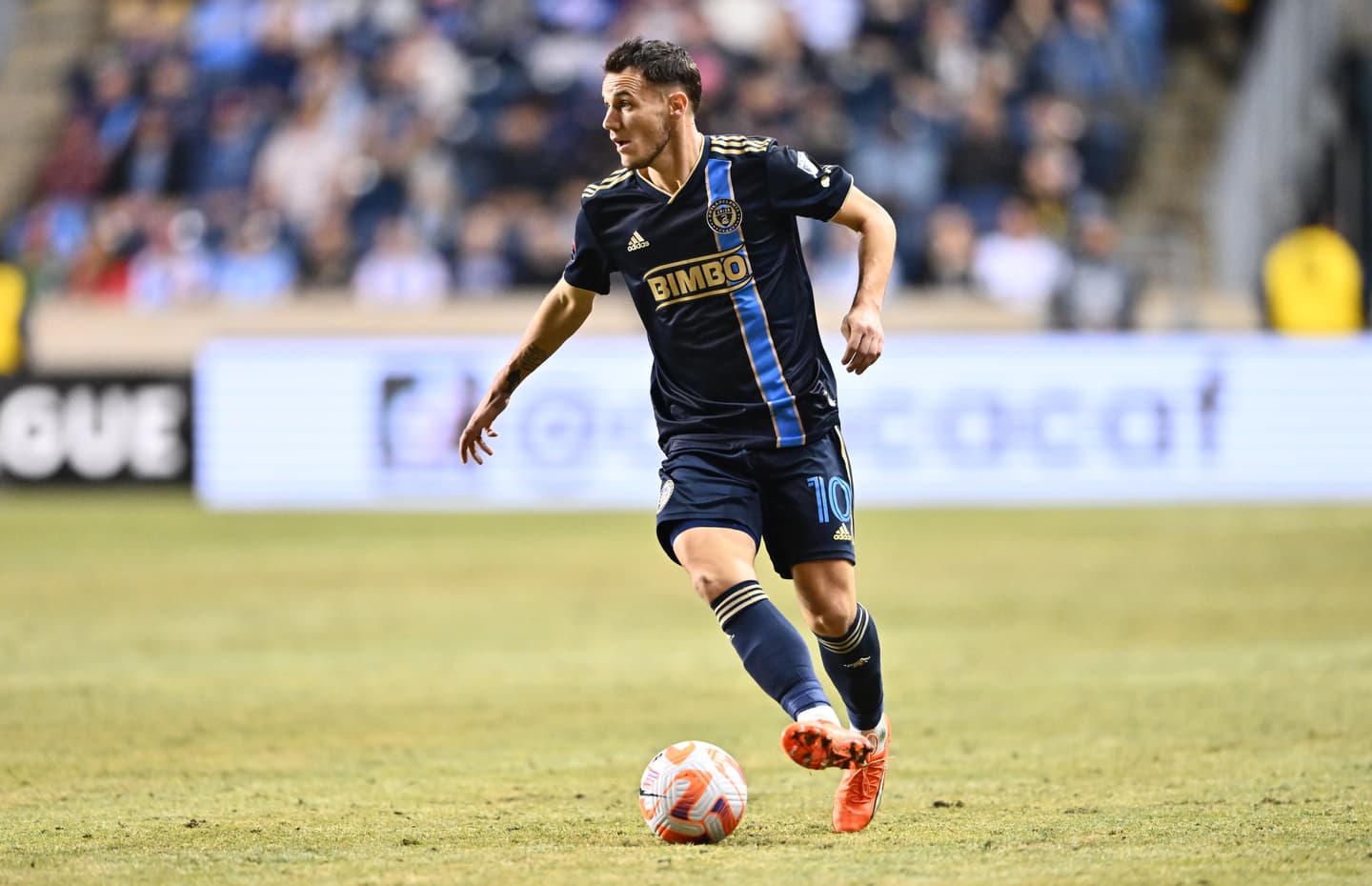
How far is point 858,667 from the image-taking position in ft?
19.9

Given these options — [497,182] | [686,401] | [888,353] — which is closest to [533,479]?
[888,353]

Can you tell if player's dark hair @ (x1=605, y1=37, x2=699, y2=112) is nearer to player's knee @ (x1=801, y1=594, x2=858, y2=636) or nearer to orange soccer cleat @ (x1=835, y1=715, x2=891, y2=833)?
player's knee @ (x1=801, y1=594, x2=858, y2=636)

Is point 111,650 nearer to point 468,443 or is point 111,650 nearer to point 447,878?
point 468,443

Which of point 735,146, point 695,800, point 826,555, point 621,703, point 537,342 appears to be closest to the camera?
point 695,800

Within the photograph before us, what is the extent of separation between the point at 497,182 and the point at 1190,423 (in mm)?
8094

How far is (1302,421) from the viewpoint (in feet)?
56.9

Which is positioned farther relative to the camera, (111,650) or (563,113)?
(563,113)

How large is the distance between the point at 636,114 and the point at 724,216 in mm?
401

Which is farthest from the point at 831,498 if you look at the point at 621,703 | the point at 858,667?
the point at 621,703

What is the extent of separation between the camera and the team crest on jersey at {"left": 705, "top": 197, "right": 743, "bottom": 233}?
5.89 meters

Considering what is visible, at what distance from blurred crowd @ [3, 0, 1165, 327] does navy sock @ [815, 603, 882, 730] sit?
1320 cm

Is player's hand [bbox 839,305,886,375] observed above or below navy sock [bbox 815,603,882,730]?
above

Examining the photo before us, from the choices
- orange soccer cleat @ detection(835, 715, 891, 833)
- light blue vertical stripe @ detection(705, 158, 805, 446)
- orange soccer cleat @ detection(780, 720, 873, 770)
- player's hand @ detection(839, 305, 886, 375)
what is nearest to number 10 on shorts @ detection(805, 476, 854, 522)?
light blue vertical stripe @ detection(705, 158, 805, 446)

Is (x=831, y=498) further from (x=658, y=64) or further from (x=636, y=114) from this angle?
(x=658, y=64)
